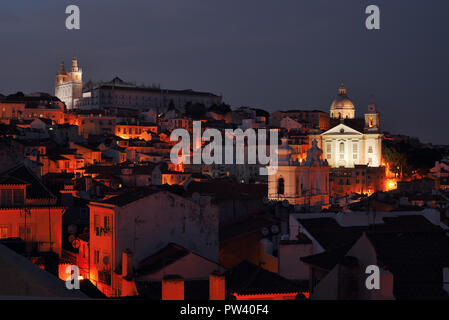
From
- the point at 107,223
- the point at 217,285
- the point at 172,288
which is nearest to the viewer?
the point at 172,288

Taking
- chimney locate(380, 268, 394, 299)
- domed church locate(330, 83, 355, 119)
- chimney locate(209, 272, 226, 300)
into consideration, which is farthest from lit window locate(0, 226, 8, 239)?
domed church locate(330, 83, 355, 119)

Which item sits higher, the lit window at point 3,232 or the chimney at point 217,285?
the lit window at point 3,232

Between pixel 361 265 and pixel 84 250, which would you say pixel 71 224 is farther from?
pixel 361 265

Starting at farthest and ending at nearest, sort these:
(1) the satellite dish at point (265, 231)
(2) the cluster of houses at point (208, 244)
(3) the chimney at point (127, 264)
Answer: (1) the satellite dish at point (265, 231), (3) the chimney at point (127, 264), (2) the cluster of houses at point (208, 244)

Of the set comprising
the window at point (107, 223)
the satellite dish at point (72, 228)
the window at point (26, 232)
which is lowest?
the satellite dish at point (72, 228)

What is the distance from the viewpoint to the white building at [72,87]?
99.1 m

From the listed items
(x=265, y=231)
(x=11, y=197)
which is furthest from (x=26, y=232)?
(x=265, y=231)

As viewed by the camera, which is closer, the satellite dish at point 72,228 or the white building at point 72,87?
the satellite dish at point 72,228

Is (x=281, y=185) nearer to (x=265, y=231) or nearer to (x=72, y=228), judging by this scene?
(x=265, y=231)

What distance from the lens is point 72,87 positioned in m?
99.0

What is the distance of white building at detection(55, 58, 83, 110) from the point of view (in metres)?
99.1

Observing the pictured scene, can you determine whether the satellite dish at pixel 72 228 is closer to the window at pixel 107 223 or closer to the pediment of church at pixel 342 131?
the window at pixel 107 223

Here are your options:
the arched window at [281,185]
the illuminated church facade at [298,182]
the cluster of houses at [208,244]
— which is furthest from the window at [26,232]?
the arched window at [281,185]
